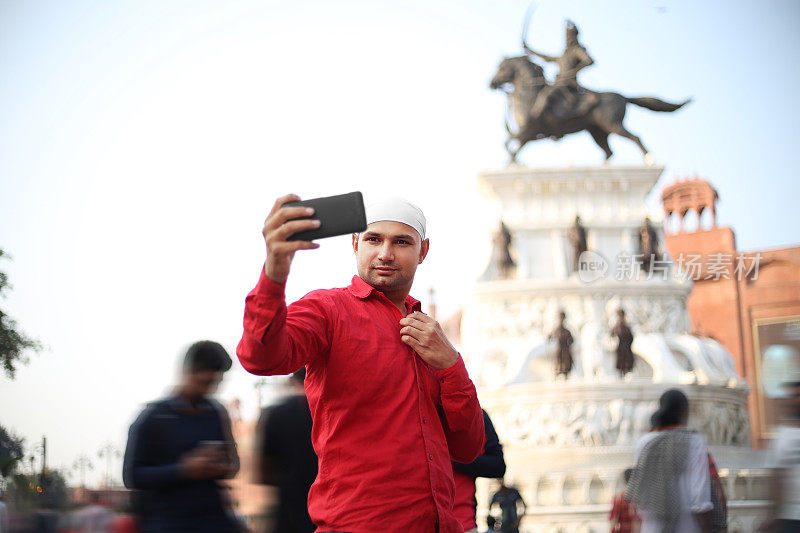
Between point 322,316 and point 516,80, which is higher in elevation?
point 516,80

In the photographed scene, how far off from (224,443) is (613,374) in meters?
22.4

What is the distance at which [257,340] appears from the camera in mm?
2252

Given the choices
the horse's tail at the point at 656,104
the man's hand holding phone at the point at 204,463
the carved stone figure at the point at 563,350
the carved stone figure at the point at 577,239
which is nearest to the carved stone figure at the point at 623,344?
the carved stone figure at the point at 563,350

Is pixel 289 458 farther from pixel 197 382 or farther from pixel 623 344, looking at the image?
pixel 623 344

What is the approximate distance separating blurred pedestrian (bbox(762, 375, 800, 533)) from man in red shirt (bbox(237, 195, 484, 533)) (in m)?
1.89

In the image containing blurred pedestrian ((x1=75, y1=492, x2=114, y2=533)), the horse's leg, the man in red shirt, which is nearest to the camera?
the man in red shirt

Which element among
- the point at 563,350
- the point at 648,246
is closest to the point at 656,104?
the point at 648,246

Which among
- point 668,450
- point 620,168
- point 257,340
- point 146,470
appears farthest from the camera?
point 620,168

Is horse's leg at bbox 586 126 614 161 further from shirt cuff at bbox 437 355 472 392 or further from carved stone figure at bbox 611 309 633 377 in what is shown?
shirt cuff at bbox 437 355 472 392

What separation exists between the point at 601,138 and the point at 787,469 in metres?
26.2

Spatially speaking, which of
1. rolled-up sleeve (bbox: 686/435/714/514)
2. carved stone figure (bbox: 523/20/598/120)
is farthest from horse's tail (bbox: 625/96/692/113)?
rolled-up sleeve (bbox: 686/435/714/514)

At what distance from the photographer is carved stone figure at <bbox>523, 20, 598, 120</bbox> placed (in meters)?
28.5

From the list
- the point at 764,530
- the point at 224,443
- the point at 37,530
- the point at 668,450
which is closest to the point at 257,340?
the point at 224,443

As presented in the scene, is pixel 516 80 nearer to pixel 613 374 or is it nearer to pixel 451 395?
pixel 613 374
